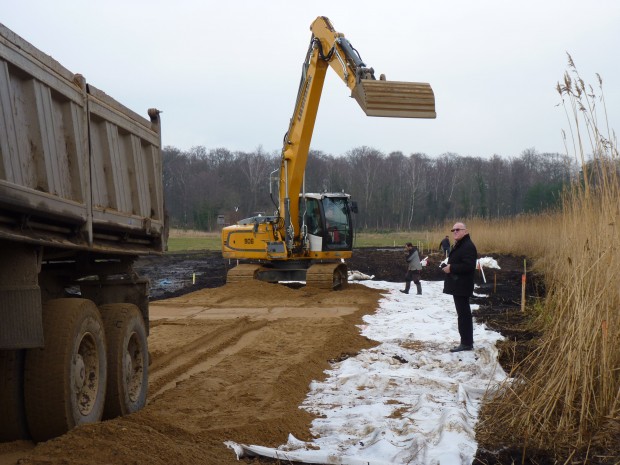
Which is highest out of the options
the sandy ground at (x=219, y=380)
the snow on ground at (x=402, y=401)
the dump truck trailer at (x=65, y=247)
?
the dump truck trailer at (x=65, y=247)

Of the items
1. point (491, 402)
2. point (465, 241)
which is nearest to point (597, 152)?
point (491, 402)

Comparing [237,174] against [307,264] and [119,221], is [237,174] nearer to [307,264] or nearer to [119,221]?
[307,264]

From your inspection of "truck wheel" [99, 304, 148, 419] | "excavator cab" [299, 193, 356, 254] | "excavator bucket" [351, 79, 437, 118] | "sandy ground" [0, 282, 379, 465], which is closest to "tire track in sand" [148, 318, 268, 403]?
"sandy ground" [0, 282, 379, 465]

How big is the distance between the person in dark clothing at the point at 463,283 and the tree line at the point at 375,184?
64.1 meters

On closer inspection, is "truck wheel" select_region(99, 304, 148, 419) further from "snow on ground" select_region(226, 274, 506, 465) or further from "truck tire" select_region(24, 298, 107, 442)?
"snow on ground" select_region(226, 274, 506, 465)

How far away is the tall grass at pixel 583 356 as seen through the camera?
514 centimetres

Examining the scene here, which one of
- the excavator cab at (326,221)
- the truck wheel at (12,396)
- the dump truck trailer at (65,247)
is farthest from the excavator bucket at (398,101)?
the truck wheel at (12,396)

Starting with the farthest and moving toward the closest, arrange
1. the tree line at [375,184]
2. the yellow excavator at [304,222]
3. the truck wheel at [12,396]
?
the tree line at [375,184] < the yellow excavator at [304,222] < the truck wheel at [12,396]

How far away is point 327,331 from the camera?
1153 cm

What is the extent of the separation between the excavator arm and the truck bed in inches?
221

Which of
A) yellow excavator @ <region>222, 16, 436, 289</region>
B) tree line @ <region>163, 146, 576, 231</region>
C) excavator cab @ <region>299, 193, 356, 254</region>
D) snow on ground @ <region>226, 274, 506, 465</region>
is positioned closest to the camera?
snow on ground @ <region>226, 274, 506, 465</region>

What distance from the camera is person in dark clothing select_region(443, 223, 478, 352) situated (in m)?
9.59

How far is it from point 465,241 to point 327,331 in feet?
9.63

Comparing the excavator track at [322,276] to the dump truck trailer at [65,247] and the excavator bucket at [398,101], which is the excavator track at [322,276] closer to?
the excavator bucket at [398,101]
